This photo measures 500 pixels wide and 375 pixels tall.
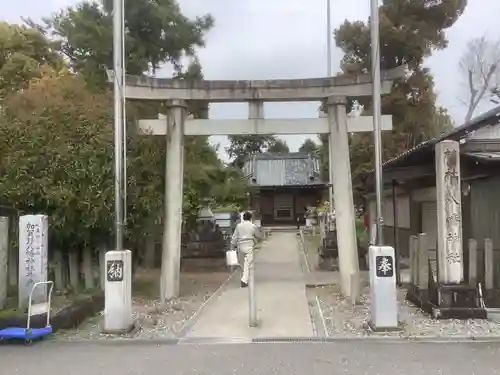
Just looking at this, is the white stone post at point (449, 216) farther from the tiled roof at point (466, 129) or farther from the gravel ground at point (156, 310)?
the gravel ground at point (156, 310)

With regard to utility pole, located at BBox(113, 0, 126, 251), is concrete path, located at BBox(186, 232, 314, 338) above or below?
below

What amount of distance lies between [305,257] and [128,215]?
35.5 feet

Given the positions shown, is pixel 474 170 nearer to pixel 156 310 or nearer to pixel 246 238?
pixel 246 238

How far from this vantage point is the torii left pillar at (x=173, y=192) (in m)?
12.8

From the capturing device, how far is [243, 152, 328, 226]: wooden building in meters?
42.8

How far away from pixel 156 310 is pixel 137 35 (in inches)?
428

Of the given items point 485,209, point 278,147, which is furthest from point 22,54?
point 278,147

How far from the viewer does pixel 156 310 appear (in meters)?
11.3

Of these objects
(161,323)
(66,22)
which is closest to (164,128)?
(161,323)

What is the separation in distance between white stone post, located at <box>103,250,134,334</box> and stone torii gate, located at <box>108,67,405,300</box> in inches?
131

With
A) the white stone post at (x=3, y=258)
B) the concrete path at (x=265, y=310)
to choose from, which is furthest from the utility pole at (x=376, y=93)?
the white stone post at (x=3, y=258)

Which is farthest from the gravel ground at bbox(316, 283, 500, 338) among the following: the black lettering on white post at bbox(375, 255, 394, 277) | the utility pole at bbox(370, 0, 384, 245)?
the utility pole at bbox(370, 0, 384, 245)

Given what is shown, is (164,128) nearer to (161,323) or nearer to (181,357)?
(161,323)

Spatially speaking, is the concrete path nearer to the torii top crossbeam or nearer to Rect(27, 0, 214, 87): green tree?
the torii top crossbeam
